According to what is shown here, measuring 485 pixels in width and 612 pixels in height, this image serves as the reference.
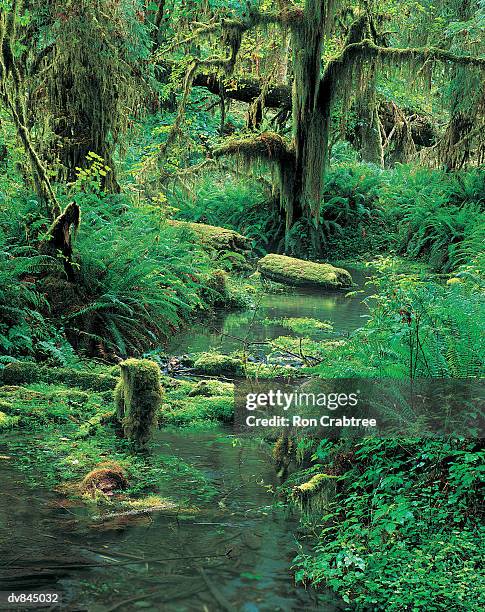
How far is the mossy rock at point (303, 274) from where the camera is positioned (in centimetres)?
1417

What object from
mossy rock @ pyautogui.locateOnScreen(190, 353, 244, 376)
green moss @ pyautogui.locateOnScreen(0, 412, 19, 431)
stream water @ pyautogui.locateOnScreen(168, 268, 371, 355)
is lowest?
stream water @ pyautogui.locateOnScreen(168, 268, 371, 355)

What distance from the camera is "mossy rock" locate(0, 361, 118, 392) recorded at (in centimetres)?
720

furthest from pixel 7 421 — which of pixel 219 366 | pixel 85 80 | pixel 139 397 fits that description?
pixel 85 80

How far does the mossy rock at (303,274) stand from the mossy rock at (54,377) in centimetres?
746

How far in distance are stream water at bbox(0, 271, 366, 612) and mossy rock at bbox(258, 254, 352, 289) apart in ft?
29.8

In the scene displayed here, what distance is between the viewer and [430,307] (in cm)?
519

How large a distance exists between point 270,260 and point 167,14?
1023 cm

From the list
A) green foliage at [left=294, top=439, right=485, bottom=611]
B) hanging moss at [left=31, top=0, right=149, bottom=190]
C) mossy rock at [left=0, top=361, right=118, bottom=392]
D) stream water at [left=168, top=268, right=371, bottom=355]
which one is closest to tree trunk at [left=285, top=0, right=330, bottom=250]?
stream water at [left=168, top=268, right=371, bottom=355]

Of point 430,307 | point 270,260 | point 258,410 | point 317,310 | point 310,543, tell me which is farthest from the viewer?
point 270,260

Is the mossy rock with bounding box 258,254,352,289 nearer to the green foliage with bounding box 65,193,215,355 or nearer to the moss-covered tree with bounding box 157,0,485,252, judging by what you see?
the moss-covered tree with bounding box 157,0,485,252

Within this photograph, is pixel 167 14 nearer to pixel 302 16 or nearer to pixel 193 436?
pixel 302 16

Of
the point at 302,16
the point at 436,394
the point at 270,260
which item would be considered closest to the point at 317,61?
the point at 302,16

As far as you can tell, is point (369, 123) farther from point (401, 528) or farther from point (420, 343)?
point (401, 528)

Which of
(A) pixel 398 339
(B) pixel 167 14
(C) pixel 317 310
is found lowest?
(C) pixel 317 310
